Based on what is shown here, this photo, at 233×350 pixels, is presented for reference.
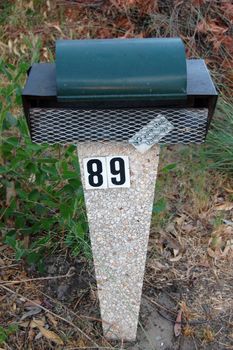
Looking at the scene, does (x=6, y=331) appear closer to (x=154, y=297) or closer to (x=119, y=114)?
(x=154, y=297)

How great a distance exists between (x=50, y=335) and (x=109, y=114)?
995 millimetres

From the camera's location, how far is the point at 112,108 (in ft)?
4.53

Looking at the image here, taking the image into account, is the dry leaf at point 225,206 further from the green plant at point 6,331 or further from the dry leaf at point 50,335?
the green plant at point 6,331

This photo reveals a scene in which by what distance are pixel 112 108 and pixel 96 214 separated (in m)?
0.41

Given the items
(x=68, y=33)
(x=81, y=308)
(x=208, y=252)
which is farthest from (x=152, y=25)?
(x=81, y=308)

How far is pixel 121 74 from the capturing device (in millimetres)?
1313

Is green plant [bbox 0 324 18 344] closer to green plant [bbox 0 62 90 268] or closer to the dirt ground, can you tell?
the dirt ground

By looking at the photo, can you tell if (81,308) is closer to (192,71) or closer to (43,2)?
(192,71)

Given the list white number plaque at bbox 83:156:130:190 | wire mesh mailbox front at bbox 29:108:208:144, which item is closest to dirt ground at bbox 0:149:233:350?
white number plaque at bbox 83:156:130:190

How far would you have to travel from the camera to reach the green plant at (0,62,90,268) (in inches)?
76.2

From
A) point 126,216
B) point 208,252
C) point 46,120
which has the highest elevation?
point 46,120

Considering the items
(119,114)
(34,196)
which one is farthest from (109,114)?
(34,196)

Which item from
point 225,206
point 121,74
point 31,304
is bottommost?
point 225,206

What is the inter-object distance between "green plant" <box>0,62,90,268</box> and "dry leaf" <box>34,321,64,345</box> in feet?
0.85
